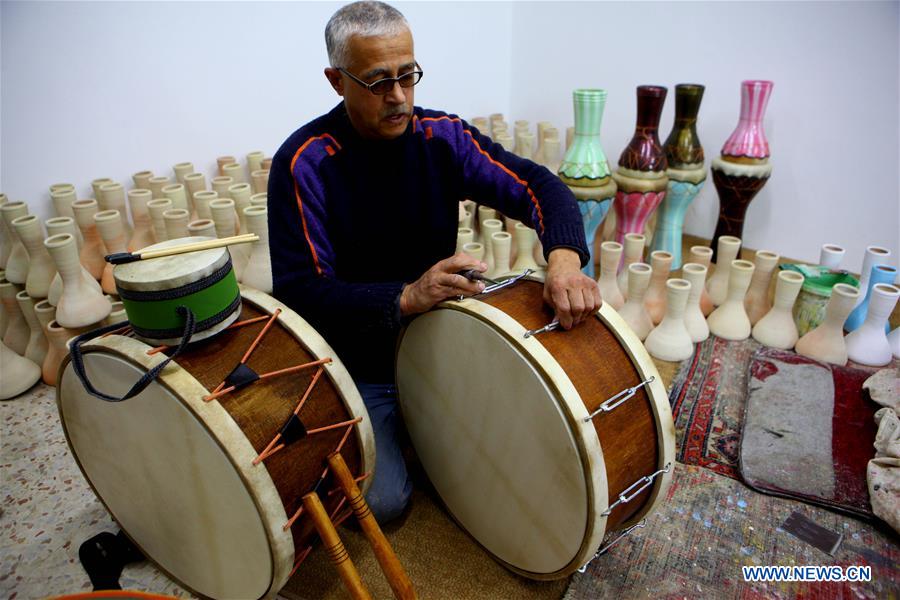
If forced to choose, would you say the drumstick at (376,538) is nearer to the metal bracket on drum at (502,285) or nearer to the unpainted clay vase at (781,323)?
the metal bracket on drum at (502,285)

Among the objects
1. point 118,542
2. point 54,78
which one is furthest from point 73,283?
A: point 118,542

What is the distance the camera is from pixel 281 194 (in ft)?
4.92

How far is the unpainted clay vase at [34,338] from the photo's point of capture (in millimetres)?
2367

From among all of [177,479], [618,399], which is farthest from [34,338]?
[618,399]

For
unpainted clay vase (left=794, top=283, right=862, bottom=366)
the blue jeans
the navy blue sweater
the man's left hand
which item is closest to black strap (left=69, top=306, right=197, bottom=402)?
the navy blue sweater

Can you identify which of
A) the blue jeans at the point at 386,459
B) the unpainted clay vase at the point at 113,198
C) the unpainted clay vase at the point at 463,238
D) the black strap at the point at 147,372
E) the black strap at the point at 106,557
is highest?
the unpainted clay vase at the point at 113,198

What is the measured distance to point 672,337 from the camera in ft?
8.07

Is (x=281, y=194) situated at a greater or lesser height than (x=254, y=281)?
greater

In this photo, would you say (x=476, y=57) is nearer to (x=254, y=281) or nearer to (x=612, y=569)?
(x=254, y=281)

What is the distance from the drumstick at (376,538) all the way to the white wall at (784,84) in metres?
3.23

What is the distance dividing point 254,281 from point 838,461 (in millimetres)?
2204

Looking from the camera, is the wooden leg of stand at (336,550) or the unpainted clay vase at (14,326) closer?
the wooden leg of stand at (336,550)

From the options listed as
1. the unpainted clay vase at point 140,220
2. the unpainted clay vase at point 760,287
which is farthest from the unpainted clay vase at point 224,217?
the unpainted clay vase at point 760,287

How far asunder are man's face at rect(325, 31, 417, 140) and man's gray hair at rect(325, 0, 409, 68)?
1cm
